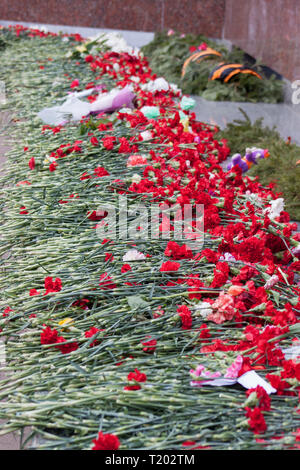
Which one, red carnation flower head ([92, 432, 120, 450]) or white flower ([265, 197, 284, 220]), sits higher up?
white flower ([265, 197, 284, 220])

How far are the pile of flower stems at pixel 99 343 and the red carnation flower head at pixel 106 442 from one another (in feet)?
0.15

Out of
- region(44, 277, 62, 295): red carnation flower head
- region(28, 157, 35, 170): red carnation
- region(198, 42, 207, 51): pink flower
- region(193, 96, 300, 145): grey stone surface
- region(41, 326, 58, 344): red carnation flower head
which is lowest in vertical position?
region(193, 96, 300, 145): grey stone surface

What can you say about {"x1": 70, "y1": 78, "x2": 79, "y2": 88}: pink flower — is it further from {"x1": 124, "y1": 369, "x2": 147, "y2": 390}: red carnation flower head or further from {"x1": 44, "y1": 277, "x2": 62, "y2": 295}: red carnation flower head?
{"x1": 124, "y1": 369, "x2": 147, "y2": 390}: red carnation flower head

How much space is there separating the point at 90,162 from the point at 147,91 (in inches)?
67.8

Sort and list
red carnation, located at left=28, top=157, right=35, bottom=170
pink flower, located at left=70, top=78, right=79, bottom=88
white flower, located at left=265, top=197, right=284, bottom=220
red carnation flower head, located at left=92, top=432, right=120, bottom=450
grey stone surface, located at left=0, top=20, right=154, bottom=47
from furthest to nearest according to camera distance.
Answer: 1. grey stone surface, located at left=0, top=20, right=154, bottom=47
2. pink flower, located at left=70, top=78, right=79, bottom=88
3. red carnation, located at left=28, top=157, right=35, bottom=170
4. white flower, located at left=265, top=197, right=284, bottom=220
5. red carnation flower head, located at left=92, top=432, right=120, bottom=450

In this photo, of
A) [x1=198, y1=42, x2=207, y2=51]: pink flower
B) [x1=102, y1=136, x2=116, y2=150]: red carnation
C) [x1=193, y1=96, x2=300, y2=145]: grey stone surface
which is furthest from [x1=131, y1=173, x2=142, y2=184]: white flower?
[x1=198, y1=42, x2=207, y2=51]: pink flower

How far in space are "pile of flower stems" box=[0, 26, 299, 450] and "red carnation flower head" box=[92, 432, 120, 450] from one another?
0.05 meters

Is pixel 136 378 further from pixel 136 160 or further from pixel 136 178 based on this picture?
pixel 136 160

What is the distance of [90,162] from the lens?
120 inches

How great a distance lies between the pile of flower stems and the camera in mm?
1409

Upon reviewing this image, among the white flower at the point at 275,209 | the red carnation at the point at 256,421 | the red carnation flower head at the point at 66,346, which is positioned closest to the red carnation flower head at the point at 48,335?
the red carnation flower head at the point at 66,346

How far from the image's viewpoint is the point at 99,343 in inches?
68.1
